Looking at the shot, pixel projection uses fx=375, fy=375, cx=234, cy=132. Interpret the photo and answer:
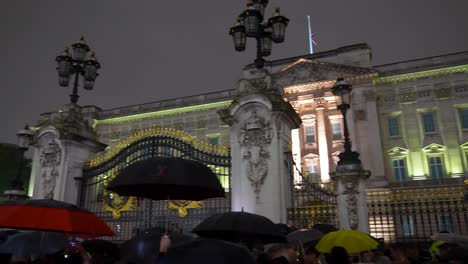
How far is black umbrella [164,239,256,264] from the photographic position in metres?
2.38

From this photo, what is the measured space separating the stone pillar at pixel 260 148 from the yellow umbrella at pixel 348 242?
122 inches

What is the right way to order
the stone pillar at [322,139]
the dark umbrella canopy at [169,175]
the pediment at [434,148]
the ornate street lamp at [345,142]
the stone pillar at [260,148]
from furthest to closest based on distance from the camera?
the stone pillar at [322,139]
the pediment at [434,148]
the ornate street lamp at [345,142]
the stone pillar at [260,148]
the dark umbrella canopy at [169,175]

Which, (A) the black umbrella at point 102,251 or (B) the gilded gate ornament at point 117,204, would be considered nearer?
(A) the black umbrella at point 102,251

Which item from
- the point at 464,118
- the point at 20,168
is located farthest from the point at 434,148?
the point at 20,168

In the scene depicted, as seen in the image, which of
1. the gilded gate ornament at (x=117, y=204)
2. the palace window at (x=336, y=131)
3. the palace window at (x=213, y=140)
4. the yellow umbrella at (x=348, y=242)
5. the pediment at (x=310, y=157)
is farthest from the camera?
the palace window at (x=213, y=140)

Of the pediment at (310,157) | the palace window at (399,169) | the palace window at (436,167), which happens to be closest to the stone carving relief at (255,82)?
the pediment at (310,157)

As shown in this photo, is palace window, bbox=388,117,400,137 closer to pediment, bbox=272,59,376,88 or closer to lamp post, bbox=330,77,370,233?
pediment, bbox=272,59,376,88

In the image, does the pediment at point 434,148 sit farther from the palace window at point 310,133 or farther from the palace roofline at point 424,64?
the palace window at point 310,133

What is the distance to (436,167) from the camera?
3769 cm

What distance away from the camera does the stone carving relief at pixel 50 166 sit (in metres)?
13.1

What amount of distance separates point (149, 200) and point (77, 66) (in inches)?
241

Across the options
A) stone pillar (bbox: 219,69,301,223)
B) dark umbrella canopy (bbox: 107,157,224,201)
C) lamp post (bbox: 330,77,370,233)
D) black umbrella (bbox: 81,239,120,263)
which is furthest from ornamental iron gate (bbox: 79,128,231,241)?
black umbrella (bbox: 81,239,120,263)

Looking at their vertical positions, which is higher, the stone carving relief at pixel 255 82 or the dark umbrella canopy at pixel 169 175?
the stone carving relief at pixel 255 82

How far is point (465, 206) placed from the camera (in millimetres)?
10234
